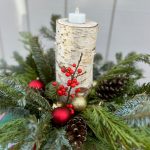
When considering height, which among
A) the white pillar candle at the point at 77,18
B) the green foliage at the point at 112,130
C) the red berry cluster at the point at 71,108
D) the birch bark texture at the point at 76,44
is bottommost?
the red berry cluster at the point at 71,108

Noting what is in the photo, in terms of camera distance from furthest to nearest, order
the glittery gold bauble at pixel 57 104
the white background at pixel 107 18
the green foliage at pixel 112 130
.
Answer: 1. the white background at pixel 107 18
2. the glittery gold bauble at pixel 57 104
3. the green foliage at pixel 112 130

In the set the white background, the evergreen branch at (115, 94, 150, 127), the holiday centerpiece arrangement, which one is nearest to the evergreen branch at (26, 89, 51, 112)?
the holiday centerpiece arrangement

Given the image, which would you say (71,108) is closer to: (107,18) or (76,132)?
(76,132)

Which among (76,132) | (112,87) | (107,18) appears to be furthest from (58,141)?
(107,18)

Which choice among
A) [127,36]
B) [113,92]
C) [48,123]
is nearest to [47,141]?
[48,123]

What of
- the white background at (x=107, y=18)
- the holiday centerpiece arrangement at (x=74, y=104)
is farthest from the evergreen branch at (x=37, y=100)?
the white background at (x=107, y=18)

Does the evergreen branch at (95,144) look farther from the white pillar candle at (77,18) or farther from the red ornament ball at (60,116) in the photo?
the white pillar candle at (77,18)
